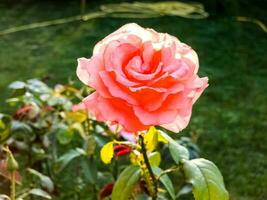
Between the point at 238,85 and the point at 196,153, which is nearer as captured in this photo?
the point at 196,153

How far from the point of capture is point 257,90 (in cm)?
266

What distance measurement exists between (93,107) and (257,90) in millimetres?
1935

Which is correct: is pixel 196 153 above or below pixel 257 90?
above

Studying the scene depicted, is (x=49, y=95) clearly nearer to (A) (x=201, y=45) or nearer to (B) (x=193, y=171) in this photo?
(B) (x=193, y=171)

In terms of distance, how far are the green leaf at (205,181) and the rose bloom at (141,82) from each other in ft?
0.43

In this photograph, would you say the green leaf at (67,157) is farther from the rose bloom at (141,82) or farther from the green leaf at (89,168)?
the rose bloom at (141,82)

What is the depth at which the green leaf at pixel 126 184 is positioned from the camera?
950 millimetres

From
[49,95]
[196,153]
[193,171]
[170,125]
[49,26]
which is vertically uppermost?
[170,125]

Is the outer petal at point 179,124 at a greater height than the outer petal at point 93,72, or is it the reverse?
the outer petal at point 93,72

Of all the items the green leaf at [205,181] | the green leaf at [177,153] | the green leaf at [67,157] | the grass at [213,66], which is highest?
the green leaf at [205,181]

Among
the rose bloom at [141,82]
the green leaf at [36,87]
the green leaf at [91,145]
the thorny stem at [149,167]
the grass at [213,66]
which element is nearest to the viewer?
the rose bloom at [141,82]

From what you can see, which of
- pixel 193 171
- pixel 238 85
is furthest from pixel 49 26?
pixel 193 171

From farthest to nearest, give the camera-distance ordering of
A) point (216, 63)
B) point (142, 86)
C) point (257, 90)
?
point (216, 63) < point (257, 90) < point (142, 86)

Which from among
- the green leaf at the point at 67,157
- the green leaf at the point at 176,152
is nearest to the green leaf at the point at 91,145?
the green leaf at the point at 67,157
